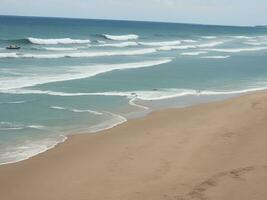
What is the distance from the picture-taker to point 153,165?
10.2 m

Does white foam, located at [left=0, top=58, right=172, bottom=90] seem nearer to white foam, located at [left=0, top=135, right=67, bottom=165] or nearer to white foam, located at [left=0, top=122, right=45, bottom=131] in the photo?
white foam, located at [left=0, top=122, right=45, bottom=131]

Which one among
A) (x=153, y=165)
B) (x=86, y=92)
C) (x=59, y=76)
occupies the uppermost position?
(x=153, y=165)

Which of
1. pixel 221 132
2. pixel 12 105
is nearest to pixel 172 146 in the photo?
pixel 221 132

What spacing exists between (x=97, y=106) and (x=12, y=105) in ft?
9.00

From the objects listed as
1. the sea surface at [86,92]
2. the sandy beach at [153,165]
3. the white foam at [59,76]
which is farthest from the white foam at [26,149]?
the white foam at [59,76]

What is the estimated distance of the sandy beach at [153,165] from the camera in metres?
8.68

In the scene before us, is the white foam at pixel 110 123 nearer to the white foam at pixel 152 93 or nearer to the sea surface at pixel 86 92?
the sea surface at pixel 86 92

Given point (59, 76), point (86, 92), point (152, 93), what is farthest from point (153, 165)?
point (59, 76)

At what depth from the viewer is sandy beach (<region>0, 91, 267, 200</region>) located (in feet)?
28.5

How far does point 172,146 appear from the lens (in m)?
11.7

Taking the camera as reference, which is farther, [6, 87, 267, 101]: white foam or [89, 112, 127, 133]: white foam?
[6, 87, 267, 101]: white foam

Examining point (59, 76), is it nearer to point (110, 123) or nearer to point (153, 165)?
point (110, 123)

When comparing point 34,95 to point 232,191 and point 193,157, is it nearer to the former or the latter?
point 193,157

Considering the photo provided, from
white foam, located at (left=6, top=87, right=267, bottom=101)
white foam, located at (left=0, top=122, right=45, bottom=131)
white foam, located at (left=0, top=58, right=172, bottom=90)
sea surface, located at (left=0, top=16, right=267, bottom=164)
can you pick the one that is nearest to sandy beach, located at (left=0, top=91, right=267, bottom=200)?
sea surface, located at (left=0, top=16, right=267, bottom=164)
